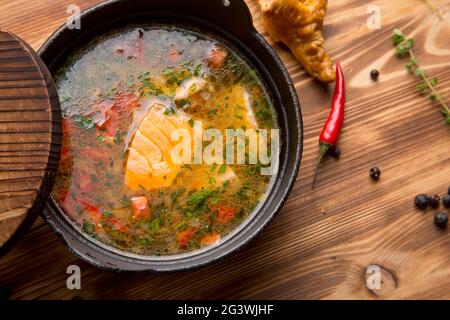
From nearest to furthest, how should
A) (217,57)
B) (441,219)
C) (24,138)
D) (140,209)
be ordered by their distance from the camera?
1. (24,138)
2. (140,209)
3. (217,57)
4. (441,219)

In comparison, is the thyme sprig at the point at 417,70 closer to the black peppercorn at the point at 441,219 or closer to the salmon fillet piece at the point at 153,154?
the black peppercorn at the point at 441,219

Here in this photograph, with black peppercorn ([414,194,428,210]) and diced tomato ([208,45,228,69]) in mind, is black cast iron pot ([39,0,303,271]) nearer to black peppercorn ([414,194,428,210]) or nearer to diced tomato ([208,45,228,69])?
diced tomato ([208,45,228,69])

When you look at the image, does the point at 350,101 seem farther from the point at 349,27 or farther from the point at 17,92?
the point at 17,92

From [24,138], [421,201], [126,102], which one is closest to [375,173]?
[421,201]

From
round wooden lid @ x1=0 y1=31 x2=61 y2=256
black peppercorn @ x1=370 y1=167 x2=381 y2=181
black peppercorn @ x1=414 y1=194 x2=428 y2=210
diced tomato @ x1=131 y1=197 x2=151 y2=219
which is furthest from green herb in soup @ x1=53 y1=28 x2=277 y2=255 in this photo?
black peppercorn @ x1=414 y1=194 x2=428 y2=210

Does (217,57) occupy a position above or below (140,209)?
above

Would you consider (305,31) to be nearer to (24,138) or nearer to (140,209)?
(140,209)
